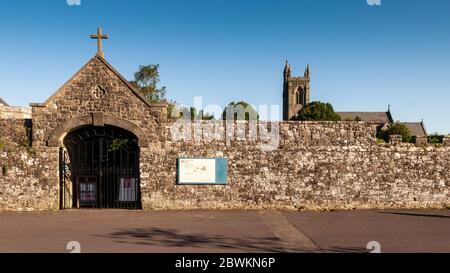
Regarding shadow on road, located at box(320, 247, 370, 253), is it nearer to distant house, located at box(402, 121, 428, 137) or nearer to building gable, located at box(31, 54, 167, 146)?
building gable, located at box(31, 54, 167, 146)

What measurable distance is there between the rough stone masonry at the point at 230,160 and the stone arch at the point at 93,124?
0.04 metres

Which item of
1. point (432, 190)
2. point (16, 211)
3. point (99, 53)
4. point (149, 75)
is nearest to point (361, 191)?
point (432, 190)

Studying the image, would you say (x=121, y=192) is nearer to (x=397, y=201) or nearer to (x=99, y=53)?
(x=99, y=53)

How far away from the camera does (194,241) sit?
1059 centimetres

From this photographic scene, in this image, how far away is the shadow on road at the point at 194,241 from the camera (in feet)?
32.5

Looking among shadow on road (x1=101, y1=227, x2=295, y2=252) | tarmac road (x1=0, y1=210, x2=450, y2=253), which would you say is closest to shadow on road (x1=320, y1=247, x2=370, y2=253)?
tarmac road (x1=0, y1=210, x2=450, y2=253)

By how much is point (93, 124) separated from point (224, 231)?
718 centimetres

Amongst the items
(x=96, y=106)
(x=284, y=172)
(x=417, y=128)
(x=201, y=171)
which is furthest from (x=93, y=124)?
(x=417, y=128)

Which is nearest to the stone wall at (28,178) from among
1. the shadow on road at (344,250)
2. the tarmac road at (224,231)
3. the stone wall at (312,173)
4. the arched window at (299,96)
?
the tarmac road at (224,231)

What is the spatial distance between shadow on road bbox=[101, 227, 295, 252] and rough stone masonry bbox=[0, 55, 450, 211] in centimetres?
486

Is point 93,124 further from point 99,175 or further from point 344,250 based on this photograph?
point 344,250

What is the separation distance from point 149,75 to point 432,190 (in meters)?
35.3

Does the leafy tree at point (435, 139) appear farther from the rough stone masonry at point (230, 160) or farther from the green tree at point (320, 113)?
the green tree at point (320, 113)
